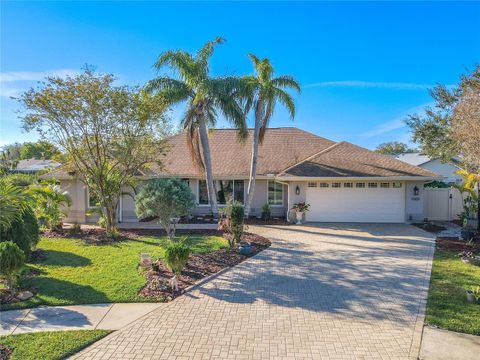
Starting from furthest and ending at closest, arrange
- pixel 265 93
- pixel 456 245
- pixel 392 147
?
pixel 392 147 → pixel 265 93 → pixel 456 245

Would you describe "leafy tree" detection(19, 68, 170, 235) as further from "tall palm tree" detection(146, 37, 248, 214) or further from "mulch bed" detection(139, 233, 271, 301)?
Result: "mulch bed" detection(139, 233, 271, 301)

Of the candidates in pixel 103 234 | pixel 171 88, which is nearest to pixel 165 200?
pixel 103 234

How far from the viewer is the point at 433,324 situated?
576 cm

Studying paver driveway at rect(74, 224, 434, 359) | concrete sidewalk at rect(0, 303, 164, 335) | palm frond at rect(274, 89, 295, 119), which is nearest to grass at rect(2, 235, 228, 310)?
concrete sidewalk at rect(0, 303, 164, 335)

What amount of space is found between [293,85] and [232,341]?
13.6m

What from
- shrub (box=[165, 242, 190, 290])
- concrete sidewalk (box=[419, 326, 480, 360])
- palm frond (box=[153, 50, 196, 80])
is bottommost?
concrete sidewalk (box=[419, 326, 480, 360])

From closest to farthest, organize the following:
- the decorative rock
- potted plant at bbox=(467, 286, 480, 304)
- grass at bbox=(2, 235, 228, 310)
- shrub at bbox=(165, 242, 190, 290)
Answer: potted plant at bbox=(467, 286, 480, 304)
the decorative rock
grass at bbox=(2, 235, 228, 310)
shrub at bbox=(165, 242, 190, 290)

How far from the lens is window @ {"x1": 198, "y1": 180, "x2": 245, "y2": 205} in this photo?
64.3 feet

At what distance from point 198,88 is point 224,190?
6.84 meters

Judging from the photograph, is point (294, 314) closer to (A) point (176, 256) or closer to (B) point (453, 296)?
(A) point (176, 256)

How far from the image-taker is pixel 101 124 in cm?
1254

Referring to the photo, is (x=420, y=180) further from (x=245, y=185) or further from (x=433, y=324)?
(x=433, y=324)

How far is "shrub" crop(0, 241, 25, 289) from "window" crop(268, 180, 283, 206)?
14.1m

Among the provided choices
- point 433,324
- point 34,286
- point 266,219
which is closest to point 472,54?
point 266,219
